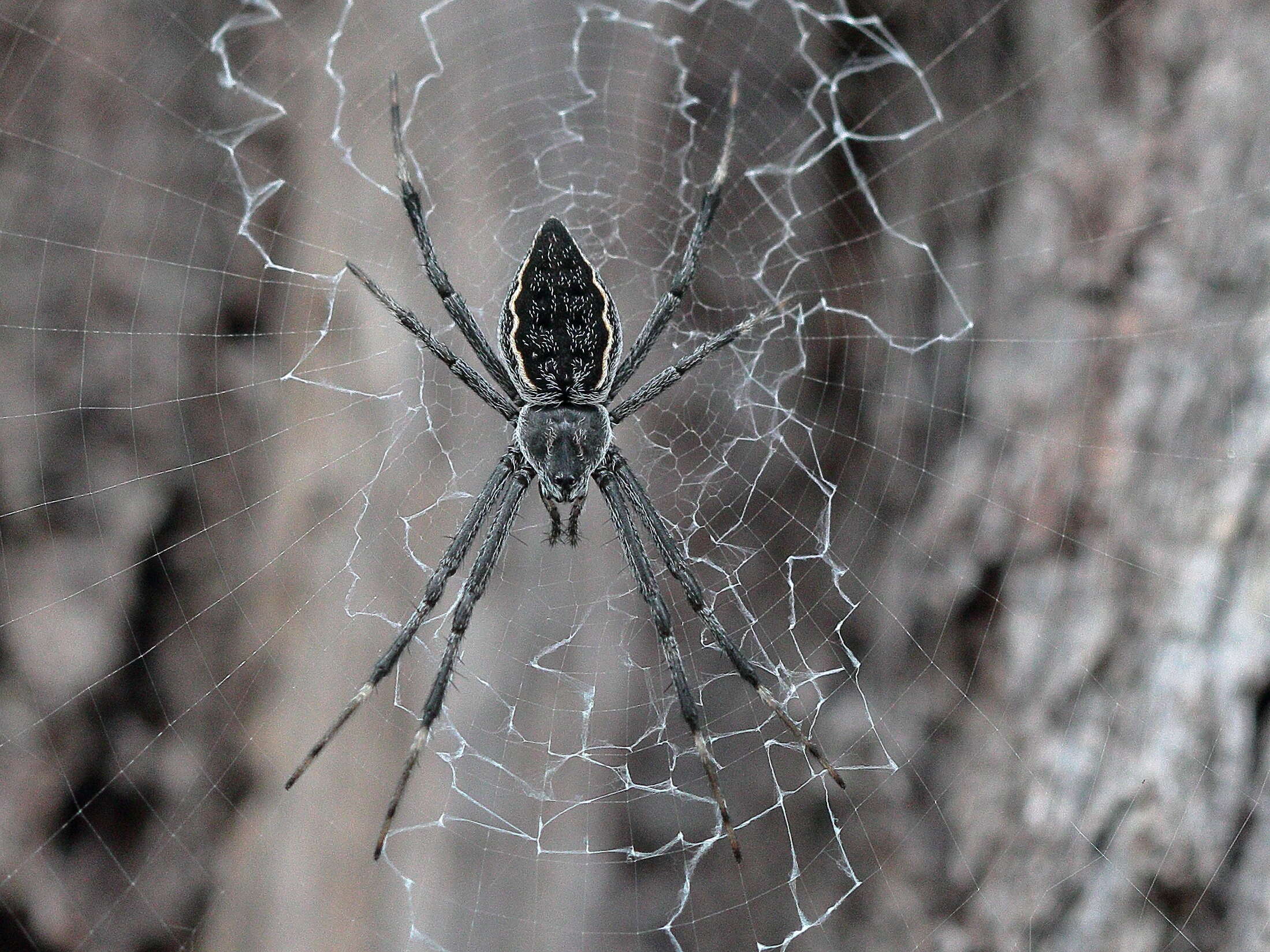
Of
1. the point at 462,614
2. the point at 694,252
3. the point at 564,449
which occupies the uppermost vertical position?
the point at 694,252

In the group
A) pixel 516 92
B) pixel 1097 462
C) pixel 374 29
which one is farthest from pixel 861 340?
pixel 374 29

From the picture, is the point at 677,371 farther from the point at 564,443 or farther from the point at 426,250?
the point at 426,250

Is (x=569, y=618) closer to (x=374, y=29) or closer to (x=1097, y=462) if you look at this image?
(x=1097, y=462)

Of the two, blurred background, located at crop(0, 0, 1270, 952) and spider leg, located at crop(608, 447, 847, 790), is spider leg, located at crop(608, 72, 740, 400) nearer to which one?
blurred background, located at crop(0, 0, 1270, 952)

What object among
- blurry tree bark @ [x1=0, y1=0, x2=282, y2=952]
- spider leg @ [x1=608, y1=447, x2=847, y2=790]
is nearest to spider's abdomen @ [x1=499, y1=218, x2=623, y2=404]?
spider leg @ [x1=608, y1=447, x2=847, y2=790]

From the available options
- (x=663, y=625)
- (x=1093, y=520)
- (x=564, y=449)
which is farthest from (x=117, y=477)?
(x=1093, y=520)

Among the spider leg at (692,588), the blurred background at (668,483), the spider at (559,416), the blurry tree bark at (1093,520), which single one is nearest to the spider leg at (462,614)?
the spider at (559,416)
